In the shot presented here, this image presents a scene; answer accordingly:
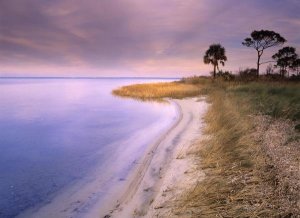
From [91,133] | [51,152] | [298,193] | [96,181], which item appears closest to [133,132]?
[91,133]

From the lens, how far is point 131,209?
19.8ft

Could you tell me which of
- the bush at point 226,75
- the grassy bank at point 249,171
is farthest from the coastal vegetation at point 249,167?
the bush at point 226,75

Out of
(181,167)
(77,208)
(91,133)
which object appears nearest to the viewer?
(77,208)

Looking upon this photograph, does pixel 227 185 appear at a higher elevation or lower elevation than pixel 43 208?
higher

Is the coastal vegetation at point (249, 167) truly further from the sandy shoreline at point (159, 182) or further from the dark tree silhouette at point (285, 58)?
the dark tree silhouette at point (285, 58)

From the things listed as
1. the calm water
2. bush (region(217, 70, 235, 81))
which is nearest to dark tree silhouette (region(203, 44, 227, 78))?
bush (region(217, 70, 235, 81))

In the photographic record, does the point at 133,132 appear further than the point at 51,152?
Yes

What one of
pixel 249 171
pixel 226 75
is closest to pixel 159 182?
pixel 249 171

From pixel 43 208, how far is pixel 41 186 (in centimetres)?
146

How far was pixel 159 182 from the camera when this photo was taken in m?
7.35

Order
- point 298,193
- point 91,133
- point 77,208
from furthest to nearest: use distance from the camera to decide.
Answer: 1. point 91,133
2. point 77,208
3. point 298,193

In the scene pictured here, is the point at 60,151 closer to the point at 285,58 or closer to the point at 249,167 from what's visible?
the point at 249,167

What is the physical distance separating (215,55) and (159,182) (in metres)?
50.4

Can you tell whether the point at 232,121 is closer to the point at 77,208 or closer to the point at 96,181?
the point at 96,181
